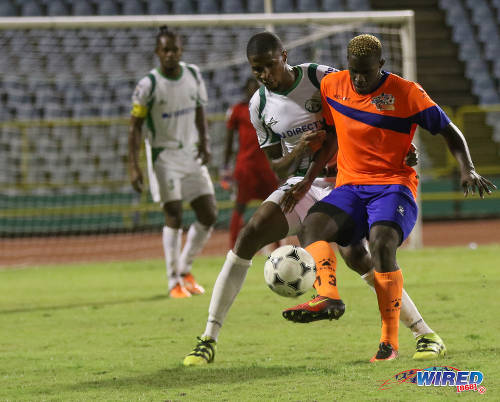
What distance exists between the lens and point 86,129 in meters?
15.7

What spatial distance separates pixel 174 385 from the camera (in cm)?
441

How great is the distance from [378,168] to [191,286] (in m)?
4.07

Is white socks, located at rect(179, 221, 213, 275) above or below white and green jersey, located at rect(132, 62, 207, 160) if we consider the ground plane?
below

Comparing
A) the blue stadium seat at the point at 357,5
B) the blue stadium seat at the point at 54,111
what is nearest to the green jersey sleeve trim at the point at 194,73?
the blue stadium seat at the point at 54,111

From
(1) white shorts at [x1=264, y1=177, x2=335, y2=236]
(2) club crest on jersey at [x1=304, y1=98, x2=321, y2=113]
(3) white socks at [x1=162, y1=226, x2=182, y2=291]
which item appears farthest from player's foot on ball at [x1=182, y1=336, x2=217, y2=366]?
(3) white socks at [x1=162, y1=226, x2=182, y2=291]

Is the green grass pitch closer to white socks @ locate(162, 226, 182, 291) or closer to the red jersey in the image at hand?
white socks @ locate(162, 226, 182, 291)

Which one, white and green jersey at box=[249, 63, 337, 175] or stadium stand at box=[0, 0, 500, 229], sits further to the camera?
stadium stand at box=[0, 0, 500, 229]

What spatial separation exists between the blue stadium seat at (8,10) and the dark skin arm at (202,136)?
11386 mm

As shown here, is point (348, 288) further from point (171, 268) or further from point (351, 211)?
point (351, 211)

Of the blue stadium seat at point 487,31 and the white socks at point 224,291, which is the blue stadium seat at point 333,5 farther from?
the white socks at point 224,291

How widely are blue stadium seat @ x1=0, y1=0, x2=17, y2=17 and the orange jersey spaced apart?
15.1 metres

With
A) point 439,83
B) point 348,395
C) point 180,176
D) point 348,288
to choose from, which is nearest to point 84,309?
point 180,176

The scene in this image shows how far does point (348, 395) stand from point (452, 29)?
18008mm

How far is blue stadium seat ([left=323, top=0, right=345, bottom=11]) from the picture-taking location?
770 inches
